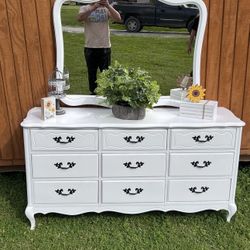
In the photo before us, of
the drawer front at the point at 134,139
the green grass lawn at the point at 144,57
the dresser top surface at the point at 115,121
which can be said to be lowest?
the drawer front at the point at 134,139

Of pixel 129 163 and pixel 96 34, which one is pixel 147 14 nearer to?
pixel 96 34

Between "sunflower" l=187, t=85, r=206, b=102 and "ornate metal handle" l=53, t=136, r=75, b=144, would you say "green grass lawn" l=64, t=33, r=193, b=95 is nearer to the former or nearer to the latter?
"sunflower" l=187, t=85, r=206, b=102

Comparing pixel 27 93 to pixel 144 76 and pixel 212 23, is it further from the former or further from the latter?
pixel 212 23

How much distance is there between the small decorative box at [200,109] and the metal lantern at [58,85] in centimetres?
93

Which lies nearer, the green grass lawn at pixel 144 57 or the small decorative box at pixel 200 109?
the small decorative box at pixel 200 109

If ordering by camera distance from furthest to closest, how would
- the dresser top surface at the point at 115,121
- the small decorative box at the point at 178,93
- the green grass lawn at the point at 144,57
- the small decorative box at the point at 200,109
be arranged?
the small decorative box at the point at 178,93
the green grass lawn at the point at 144,57
the small decorative box at the point at 200,109
the dresser top surface at the point at 115,121

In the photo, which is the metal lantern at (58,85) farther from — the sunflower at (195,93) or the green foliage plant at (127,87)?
the sunflower at (195,93)

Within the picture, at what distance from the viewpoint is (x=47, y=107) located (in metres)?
2.80

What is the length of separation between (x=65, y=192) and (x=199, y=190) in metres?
1.02

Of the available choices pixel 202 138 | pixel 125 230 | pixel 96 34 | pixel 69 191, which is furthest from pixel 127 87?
pixel 125 230

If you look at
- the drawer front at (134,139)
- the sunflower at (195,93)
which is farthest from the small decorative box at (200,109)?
the drawer front at (134,139)

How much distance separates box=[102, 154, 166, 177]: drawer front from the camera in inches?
111

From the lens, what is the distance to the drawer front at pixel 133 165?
283 cm

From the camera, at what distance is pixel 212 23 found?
9.98 ft
